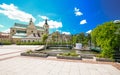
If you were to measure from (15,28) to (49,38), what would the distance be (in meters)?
28.7

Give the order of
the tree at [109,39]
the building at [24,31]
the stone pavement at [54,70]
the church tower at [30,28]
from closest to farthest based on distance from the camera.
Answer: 1. the stone pavement at [54,70]
2. the tree at [109,39]
3. the building at [24,31]
4. the church tower at [30,28]

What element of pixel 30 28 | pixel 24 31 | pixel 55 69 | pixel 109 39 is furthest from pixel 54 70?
pixel 24 31

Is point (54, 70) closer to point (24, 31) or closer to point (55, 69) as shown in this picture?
point (55, 69)

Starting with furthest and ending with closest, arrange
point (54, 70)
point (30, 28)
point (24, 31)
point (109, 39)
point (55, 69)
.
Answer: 1. point (30, 28)
2. point (24, 31)
3. point (109, 39)
4. point (55, 69)
5. point (54, 70)

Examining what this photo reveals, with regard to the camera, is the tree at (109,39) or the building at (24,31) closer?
the tree at (109,39)

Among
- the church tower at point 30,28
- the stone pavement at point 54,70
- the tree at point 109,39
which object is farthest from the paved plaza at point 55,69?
the church tower at point 30,28

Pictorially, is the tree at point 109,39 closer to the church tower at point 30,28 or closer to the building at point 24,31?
the building at point 24,31

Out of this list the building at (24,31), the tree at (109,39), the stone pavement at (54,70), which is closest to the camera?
the stone pavement at (54,70)

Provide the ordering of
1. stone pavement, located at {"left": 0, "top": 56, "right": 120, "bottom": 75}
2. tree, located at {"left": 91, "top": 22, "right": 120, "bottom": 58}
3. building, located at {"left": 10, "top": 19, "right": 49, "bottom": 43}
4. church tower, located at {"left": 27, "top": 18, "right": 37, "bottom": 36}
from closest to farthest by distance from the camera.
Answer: stone pavement, located at {"left": 0, "top": 56, "right": 120, "bottom": 75} < tree, located at {"left": 91, "top": 22, "right": 120, "bottom": 58} < building, located at {"left": 10, "top": 19, "right": 49, "bottom": 43} < church tower, located at {"left": 27, "top": 18, "right": 37, "bottom": 36}

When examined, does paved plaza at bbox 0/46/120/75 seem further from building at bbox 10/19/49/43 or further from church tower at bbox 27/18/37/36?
church tower at bbox 27/18/37/36

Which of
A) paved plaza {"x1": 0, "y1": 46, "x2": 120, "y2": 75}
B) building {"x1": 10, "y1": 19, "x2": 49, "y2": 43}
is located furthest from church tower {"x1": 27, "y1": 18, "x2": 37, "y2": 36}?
paved plaza {"x1": 0, "y1": 46, "x2": 120, "y2": 75}

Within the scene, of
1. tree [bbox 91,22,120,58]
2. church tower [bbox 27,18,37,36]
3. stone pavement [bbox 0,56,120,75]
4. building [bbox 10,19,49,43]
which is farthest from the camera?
church tower [bbox 27,18,37,36]

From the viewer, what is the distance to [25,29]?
9444 cm

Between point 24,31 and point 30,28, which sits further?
point 30,28
